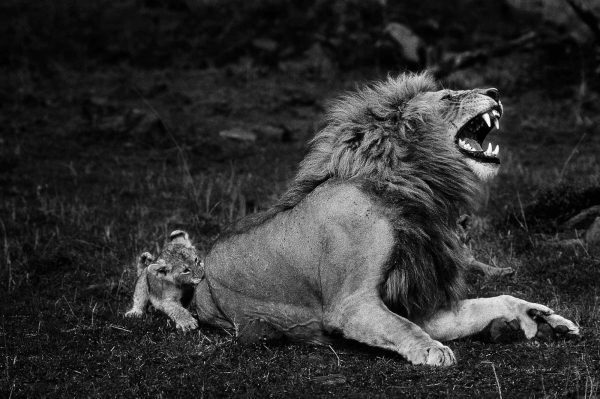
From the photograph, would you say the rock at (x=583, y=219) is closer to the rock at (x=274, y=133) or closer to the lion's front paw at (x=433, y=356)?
the lion's front paw at (x=433, y=356)

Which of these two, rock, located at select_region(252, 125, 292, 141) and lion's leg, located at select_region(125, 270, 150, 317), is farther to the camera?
rock, located at select_region(252, 125, 292, 141)

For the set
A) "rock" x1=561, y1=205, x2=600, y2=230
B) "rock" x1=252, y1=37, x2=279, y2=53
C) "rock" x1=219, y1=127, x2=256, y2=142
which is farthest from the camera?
"rock" x1=252, y1=37, x2=279, y2=53

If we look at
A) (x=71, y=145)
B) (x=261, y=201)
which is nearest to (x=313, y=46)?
(x=71, y=145)

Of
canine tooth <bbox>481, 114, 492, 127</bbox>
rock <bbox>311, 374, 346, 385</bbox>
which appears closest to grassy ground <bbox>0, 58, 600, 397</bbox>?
rock <bbox>311, 374, 346, 385</bbox>

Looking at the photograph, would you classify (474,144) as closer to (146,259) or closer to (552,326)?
(552,326)

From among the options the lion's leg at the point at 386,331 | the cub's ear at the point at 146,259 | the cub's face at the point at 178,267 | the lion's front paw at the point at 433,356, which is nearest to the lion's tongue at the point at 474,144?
the lion's leg at the point at 386,331

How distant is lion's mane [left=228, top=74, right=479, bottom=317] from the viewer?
5.29 m

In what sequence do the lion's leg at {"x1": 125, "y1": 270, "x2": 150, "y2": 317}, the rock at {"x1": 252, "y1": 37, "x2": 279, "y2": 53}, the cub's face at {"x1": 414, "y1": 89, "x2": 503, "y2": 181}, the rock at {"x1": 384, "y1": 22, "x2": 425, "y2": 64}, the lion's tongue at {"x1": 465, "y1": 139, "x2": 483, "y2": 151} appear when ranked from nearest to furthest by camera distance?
the cub's face at {"x1": 414, "y1": 89, "x2": 503, "y2": 181}
the lion's tongue at {"x1": 465, "y1": 139, "x2": 483, "y2": 151}
the lion's leg at {"x1": 125, "y1": 270, "x2": 150, "y2": 317}
the rock at {"x1": 384, "y1": 22, "x2": 425, "y2": 64}
the rock at {"x1": 252, "y1": 37, "x2": 279, "y2": 53}

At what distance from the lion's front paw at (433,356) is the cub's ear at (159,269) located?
203 centimetres

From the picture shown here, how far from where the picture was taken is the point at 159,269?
20.5 feet

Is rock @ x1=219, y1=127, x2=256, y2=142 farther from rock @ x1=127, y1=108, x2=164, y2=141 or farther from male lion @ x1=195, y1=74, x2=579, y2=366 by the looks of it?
male lion @ x1=195, y1=74, x2=579, y2=366

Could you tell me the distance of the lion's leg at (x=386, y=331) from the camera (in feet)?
15.8

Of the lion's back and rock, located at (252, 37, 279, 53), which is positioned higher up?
the lion's back

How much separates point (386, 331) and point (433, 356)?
30 cm
